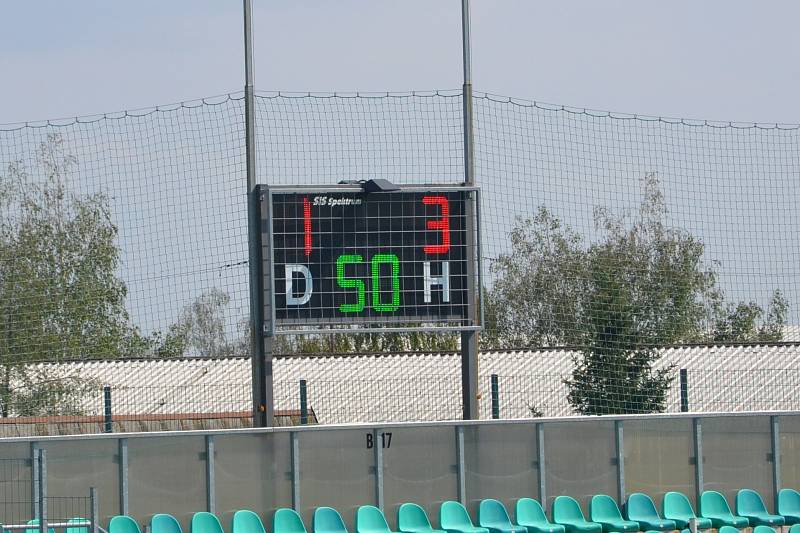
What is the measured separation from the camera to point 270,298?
492 inches

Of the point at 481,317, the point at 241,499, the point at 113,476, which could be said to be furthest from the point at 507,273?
the point at 113,476

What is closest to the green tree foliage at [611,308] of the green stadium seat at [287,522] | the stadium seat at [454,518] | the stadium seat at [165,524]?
the stadium seat at [454,518]

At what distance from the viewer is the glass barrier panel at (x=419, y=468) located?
12.9 metres

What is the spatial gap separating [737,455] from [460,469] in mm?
3348

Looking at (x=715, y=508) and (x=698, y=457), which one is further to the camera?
(x=698, y=457)

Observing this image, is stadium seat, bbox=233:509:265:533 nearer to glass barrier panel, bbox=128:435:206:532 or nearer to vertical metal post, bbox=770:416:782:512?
glass barrier panel, bbox=128:435:206:532

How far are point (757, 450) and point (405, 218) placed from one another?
4962 millimetres

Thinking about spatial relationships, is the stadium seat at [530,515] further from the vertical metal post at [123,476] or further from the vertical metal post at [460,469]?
the vertical metal post at [123,476]

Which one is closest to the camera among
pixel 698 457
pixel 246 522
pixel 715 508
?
pixel 246 522

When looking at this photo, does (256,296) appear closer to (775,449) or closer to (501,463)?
(501,463)

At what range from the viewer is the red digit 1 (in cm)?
1301

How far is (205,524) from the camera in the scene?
12.0 meters

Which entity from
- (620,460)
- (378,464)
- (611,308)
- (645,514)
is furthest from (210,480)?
(611,308)

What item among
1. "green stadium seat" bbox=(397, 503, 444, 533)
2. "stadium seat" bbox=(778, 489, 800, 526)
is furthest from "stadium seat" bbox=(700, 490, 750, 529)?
"green stadium seat" bbox=(397, 503, 444, 533)
